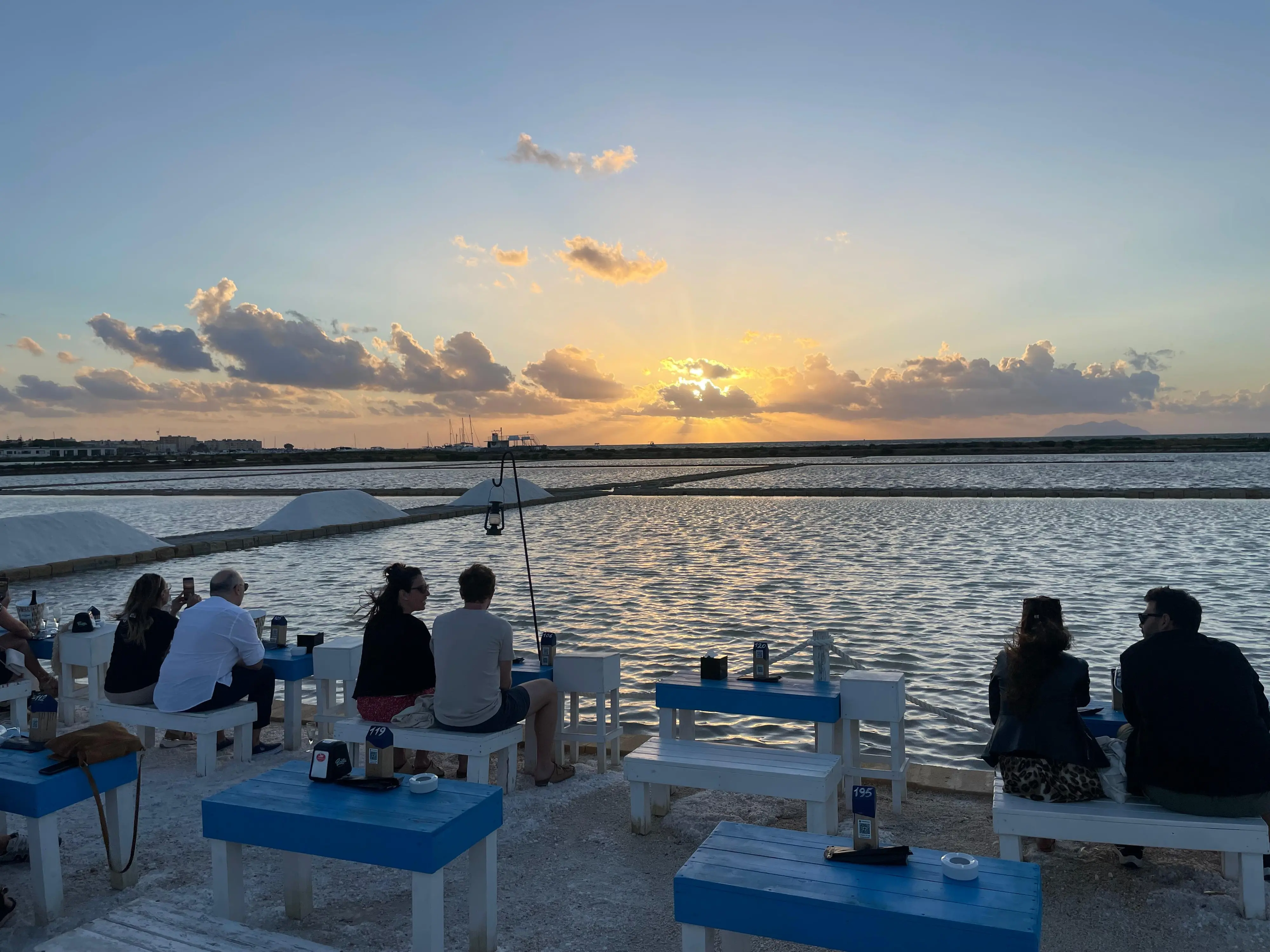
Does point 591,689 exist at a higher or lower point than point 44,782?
lower

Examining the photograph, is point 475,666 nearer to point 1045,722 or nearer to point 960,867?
point 960,867

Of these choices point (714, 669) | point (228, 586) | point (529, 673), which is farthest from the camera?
point (228, 586)

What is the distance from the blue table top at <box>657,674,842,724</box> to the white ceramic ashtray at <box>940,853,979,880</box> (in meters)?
2.06

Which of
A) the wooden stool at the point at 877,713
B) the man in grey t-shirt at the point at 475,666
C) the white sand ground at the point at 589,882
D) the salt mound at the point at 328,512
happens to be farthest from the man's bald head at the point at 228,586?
the salt mound at the point at 328,512

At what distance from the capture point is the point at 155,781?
618 centimetres

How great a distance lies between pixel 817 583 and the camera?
1580 centimetres

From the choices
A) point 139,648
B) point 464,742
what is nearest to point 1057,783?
point 464,742

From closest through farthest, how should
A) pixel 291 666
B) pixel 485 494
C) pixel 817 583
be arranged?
pixel 291 666, pixel 817 583, pixel 485 494

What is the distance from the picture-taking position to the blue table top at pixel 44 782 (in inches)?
166

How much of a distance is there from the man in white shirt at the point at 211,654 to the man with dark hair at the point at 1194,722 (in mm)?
5616

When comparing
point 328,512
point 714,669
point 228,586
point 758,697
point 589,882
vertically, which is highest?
point 228,586

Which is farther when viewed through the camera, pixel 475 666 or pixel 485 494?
pixel 485 494

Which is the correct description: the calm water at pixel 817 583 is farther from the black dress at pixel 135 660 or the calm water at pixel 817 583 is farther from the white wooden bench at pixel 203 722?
the black dress at pixel 135 660

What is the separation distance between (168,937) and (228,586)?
3.26 meters
